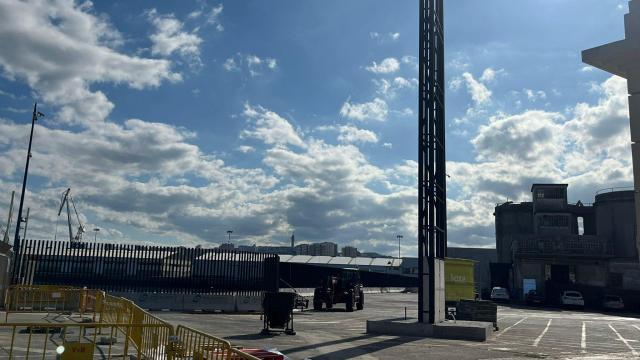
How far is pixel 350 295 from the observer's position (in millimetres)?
32719

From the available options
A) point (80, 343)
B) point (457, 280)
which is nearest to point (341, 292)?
point (457, 280)

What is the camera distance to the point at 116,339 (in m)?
15.2

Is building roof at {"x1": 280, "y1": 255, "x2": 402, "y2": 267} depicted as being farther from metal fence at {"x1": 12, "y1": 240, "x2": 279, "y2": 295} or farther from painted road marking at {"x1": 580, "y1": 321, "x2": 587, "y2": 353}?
painted road marking at {"x1": 580, "y1": 321, "x2": 587, "y2": 353}

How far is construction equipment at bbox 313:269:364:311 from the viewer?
32.9 m

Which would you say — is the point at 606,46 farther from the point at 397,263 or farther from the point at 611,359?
the point at 397,263

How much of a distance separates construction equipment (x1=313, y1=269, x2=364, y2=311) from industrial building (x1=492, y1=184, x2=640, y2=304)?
78.0ft

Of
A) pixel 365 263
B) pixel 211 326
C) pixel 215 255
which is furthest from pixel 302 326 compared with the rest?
pixel 365 263

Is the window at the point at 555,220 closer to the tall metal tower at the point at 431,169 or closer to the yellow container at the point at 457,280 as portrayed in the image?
the yellow container at the point at 457,280

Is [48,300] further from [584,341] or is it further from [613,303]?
[613,303]

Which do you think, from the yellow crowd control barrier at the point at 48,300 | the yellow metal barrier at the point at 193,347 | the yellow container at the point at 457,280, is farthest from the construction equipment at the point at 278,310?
the yellow container at the point at 457,280

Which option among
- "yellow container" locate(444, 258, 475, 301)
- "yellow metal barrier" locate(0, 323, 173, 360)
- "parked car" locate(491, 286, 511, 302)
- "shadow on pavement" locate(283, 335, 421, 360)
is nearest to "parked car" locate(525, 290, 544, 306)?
"parked car" locate(491, 286, 511, 302)

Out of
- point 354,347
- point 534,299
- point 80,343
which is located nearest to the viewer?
point 80,343

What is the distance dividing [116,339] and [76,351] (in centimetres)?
600

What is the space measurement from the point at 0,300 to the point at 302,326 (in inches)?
535
